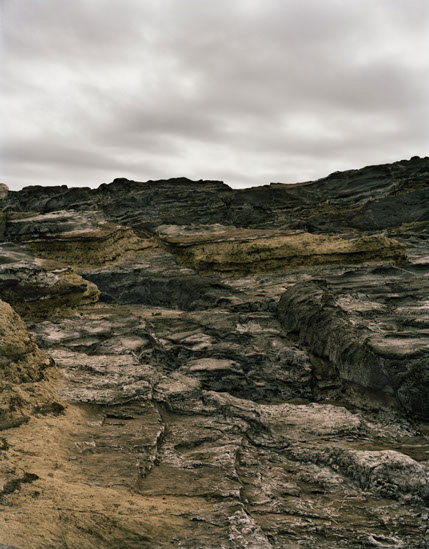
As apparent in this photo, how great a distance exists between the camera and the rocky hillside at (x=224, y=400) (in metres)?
3.79

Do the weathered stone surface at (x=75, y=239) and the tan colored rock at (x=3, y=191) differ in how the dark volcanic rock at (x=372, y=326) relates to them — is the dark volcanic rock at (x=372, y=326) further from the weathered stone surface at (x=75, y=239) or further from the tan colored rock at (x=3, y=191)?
the tan colored rock at (x=3, y=191)

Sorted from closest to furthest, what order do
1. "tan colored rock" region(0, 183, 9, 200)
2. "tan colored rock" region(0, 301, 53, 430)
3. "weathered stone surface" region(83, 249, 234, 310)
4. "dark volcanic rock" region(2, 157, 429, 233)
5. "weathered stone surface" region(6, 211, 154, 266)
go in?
"tan colored rock" region(0, 301, 53, 430)
"weathered stone surface" region(83, 249, 234, 310)
"weathered stone surface" region(6, 211, 154, 266)
"dark volcanic rock" region(2, 157, 429, 233)
"tan colored rock" region(0, 183, 9, 200)

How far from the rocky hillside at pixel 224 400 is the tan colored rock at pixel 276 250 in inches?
3.1

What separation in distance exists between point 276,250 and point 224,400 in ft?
32.4

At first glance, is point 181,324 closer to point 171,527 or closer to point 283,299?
point 283,299

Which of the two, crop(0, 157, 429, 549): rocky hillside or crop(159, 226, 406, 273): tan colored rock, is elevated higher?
crop(159, 226, 406, 273): tan colored rock

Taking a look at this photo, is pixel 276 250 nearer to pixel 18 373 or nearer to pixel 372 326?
pixel 372 326

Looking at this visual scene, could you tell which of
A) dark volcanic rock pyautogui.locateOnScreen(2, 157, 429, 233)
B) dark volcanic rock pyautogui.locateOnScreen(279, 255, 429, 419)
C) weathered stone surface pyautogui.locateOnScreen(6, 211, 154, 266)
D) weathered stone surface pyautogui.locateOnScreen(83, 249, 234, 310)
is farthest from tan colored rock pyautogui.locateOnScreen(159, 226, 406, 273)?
dark volcanic rock pyautogui.locateOnScreen(2, 157, 429, 233)

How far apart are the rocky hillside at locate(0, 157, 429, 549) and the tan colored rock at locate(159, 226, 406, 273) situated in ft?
0.26

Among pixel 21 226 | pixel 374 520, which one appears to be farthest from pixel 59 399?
pixel 21 226

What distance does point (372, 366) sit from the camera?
288 inches

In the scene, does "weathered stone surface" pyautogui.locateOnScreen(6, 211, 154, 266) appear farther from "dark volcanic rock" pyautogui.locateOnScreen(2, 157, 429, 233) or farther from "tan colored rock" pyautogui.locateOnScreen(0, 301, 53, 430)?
"tan colored rock" pyautogui.locateOnScreen(0, 301, 53, 430)

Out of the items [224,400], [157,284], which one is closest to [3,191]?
[157,284]

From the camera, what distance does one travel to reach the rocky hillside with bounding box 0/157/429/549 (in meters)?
3.79
